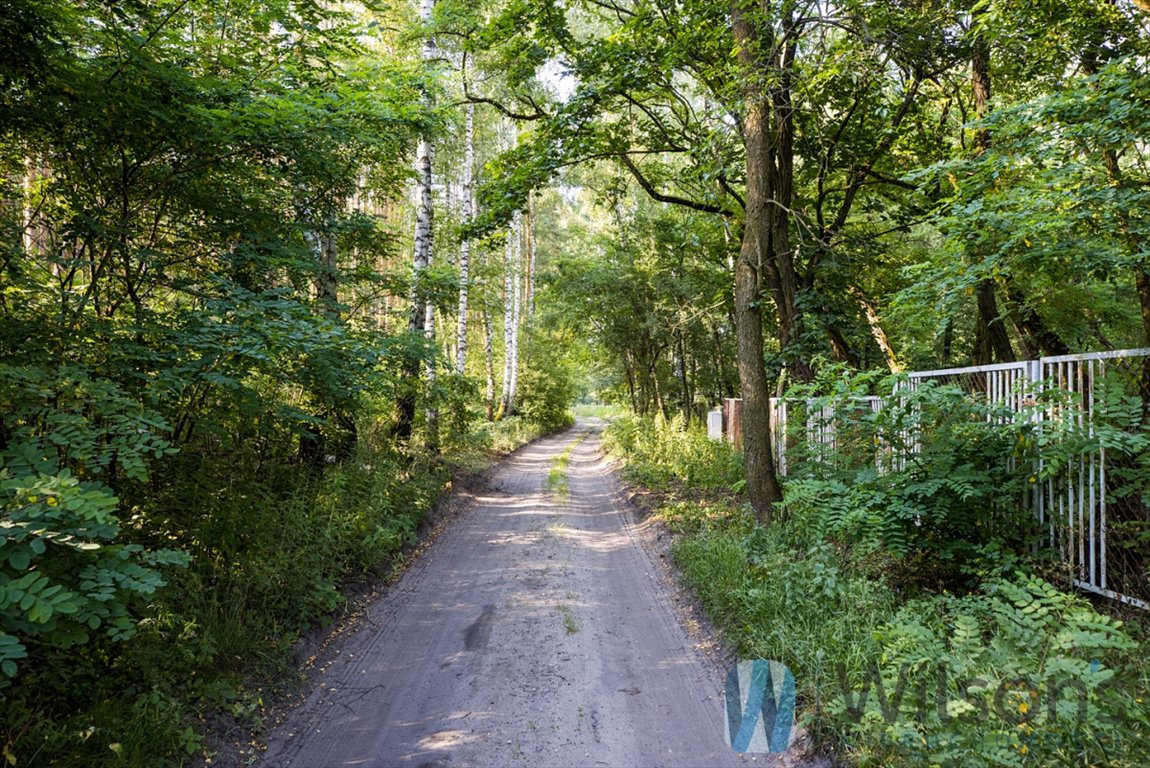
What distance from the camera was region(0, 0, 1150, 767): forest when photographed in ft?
9.95

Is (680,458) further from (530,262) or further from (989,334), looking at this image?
(530,262)

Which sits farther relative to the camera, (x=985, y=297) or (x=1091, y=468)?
(x=985, y=297)

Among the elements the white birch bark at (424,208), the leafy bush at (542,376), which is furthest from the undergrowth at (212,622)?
the leafy bush at (542,376)

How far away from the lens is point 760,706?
4.01m

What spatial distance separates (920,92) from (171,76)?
1112 centimetres

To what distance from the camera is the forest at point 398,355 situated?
303cm

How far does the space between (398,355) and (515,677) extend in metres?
4.73

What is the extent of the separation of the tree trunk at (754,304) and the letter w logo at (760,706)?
10.1ft

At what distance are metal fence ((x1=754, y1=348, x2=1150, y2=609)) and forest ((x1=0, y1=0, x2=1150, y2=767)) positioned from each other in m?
0.05

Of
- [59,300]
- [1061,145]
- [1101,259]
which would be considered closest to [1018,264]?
[1101,259]

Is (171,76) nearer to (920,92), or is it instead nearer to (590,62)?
(590,62)

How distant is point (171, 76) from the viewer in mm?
4148

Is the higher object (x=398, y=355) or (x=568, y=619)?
(x=398, y=355)

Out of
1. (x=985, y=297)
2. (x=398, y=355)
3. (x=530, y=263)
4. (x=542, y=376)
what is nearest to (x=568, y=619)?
(x=398, y=355)
